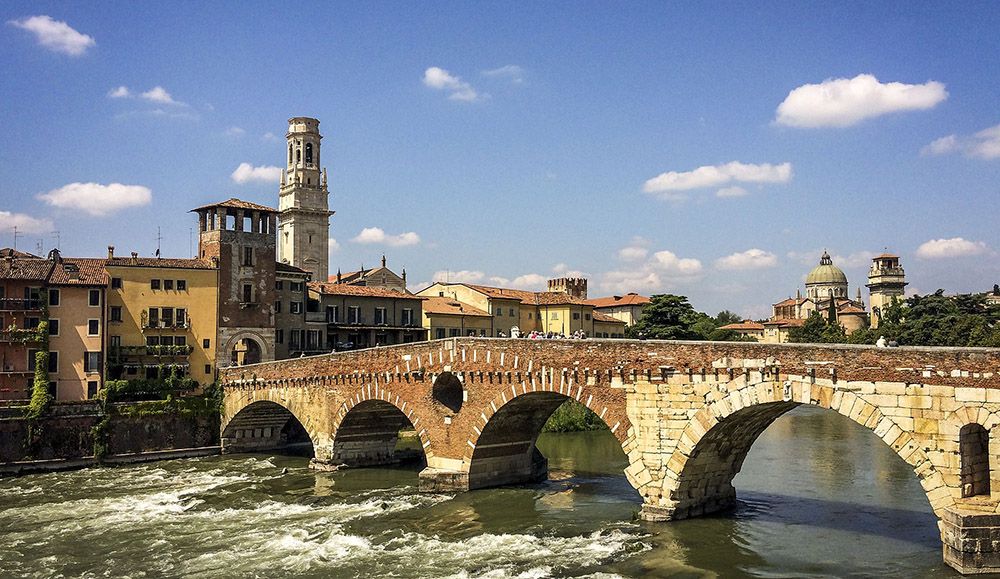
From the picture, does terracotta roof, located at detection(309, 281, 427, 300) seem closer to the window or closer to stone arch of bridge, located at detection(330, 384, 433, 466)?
the window

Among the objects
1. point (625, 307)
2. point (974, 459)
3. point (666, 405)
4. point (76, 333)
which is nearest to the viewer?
point (974, 459)

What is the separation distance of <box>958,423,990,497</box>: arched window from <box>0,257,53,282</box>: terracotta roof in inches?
1678

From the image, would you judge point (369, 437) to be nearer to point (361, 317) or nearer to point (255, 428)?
point (255, 428)

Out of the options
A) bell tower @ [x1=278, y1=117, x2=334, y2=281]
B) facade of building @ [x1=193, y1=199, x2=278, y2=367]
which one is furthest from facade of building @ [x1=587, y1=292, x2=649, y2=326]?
facade of building @ [x1=193, y1=199, x2=278, y2=367]

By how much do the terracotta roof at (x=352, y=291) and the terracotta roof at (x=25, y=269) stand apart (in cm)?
1776

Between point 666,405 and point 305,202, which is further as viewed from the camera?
point 305,202

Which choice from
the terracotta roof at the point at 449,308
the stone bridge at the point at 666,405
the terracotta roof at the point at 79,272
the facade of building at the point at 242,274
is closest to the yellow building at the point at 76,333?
the terracotta roof at the point at 79,272

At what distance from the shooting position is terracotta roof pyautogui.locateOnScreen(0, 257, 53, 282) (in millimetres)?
45344

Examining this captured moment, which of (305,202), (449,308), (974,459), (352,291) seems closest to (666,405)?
(974,459)

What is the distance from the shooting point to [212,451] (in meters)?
47.5

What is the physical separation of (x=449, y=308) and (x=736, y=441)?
45.0 metres

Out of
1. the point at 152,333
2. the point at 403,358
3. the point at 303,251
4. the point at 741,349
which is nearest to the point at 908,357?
the point at 741,349

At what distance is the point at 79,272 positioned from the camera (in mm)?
48500

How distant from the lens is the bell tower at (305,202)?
291ft
